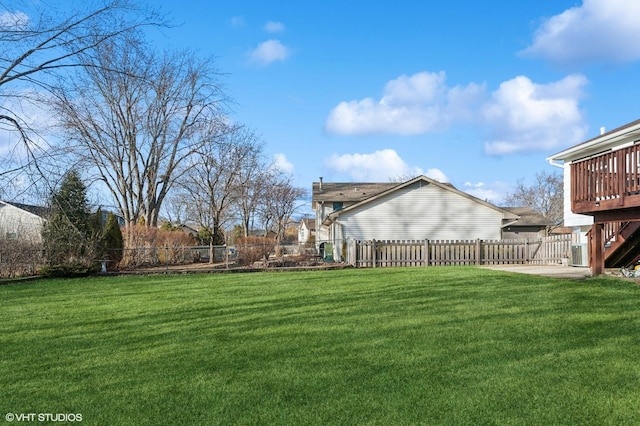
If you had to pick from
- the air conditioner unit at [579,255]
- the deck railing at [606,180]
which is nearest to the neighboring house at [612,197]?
the deck railing at [606,180]

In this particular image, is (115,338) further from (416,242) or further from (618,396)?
(416,242)

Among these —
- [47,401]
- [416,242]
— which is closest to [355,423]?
[47,401]

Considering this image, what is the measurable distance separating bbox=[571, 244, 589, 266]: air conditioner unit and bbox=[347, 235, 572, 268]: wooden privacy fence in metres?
2.98

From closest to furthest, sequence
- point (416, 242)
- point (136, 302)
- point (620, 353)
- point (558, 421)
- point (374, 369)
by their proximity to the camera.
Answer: point (558, 421) → point (374, 369) → point (620, 353) → point (136, 302) → point (416, 242)

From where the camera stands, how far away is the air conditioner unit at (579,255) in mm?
17938

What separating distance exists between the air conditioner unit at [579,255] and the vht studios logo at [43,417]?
17.6 m

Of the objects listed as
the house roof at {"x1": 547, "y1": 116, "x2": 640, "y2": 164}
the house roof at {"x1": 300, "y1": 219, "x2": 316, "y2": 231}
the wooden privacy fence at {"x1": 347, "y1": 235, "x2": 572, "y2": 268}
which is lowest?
the wooden privacy fence at {"x1": 347, "y1": 235, "x2": 572, "y2": 268}

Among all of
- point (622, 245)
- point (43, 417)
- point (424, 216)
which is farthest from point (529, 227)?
point (43, 417)

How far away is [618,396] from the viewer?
4.04m

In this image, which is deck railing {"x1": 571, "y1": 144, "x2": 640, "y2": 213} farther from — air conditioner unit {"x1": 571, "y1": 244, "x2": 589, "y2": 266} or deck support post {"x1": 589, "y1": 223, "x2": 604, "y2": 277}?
air conditioner unit {"x1": 571, "y1": 244, "x2": 589, "y2": 266}

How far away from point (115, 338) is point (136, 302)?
380cm

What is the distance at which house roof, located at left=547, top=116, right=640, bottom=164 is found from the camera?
14.4 m

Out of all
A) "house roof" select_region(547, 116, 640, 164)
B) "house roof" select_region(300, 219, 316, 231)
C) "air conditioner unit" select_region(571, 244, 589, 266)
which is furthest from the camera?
"house roof" select_region(300, 219, 316, 231)

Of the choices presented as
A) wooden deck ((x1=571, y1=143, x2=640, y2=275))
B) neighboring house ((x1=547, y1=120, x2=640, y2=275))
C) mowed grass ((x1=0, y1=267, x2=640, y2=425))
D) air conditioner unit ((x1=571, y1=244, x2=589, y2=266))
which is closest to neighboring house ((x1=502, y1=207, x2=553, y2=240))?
air conditioner unit ((x1=571, y1=244, x2=589, y2=266))
